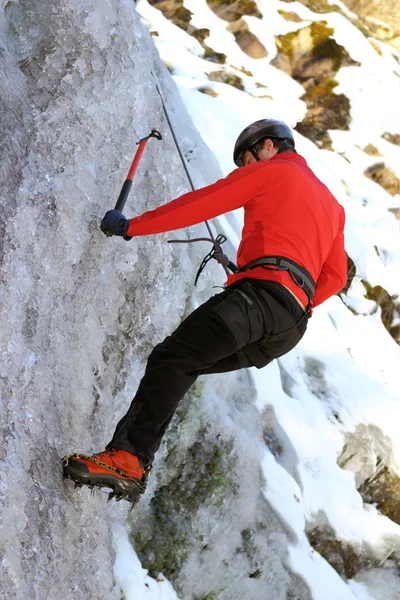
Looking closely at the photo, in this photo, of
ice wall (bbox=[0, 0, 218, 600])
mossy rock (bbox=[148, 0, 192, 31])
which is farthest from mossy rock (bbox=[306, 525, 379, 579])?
mossy rock (bbox=[148, 0, 192, 31])

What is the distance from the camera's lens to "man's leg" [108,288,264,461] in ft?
12.4

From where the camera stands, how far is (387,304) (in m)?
22.2

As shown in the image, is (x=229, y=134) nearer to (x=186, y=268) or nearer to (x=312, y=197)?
(x=186, y=268)

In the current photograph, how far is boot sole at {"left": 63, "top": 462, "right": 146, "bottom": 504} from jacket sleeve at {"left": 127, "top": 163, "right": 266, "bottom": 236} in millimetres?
1467

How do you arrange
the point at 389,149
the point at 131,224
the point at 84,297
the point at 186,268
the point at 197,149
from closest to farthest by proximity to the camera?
the point at 131,224, the point at 84,297, the point at 186,268, the point at 197,149, the point at 389,149

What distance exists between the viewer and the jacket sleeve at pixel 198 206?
3771 millimetres

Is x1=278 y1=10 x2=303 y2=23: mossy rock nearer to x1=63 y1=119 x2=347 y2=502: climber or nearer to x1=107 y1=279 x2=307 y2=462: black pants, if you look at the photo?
x1=63 y1=119 x2=347 y2=502: climber

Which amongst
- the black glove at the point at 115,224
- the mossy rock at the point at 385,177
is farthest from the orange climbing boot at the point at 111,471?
the mossy rock at the point at 385,177

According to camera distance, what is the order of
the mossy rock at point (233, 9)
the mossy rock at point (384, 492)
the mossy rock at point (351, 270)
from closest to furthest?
the mossy rock at point (384, 492) < the mossy rock at point (351, 270) < the mossy rock at point (233, 9)

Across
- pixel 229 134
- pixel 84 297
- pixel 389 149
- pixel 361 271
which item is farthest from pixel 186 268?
pixel 389 149

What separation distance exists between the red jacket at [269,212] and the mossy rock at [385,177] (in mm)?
25063

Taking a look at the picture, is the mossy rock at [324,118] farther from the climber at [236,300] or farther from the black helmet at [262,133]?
the climber at [236,300]

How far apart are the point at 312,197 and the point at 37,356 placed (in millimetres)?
2021

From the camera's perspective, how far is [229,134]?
56.1ft
